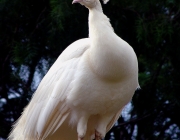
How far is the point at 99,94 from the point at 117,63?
0.88 feet

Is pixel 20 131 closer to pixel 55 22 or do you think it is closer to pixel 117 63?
pixel 117 63

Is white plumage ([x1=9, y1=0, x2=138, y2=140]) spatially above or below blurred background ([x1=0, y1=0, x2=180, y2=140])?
above

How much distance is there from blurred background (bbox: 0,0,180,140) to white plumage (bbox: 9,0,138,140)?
2.01 meters

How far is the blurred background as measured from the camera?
7762 millimetres

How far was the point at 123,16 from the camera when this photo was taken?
26.3 feet

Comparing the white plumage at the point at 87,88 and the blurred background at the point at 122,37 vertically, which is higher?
→ the white plumage at the point at 87,88

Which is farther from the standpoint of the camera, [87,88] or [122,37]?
[122,37]

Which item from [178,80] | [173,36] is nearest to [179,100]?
[178,80]

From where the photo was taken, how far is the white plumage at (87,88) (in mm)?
5227

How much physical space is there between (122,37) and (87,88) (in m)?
2.72

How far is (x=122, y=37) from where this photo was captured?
795 cm

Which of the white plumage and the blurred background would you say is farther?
the blurred background

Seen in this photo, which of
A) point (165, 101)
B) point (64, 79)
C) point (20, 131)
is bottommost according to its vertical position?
point (165, 101)

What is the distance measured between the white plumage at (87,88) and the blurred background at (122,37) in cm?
201
